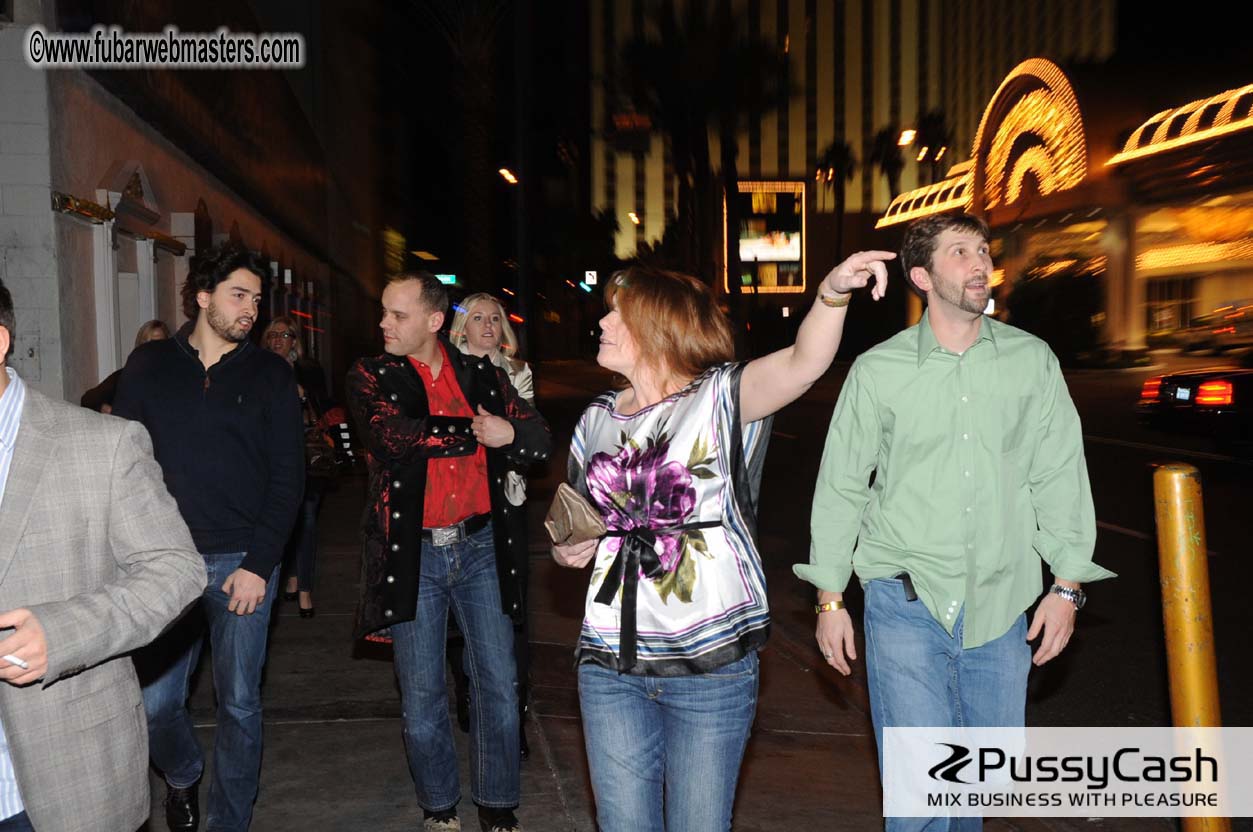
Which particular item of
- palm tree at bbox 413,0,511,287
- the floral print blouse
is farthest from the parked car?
the floral print blouse

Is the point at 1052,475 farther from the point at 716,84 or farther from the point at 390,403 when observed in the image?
the point at 716,84

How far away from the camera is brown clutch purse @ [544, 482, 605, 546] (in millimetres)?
3098

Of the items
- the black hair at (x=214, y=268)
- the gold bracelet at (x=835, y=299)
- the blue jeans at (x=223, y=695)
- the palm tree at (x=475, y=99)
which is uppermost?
the palm tree at (x=475, y=99)

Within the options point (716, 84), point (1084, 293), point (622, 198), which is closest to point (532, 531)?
point (716, 84)

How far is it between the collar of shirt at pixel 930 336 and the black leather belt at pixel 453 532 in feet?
6.04

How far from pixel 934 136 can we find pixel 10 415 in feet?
262

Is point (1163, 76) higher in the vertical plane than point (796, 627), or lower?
higher

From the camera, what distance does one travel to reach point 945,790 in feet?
11.5

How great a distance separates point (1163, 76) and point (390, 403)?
46723 mm

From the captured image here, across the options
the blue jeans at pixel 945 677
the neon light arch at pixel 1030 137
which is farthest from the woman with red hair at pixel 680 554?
the neon light arch at pixel 1030 137

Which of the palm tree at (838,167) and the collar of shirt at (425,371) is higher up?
the palm tree at (838,167)

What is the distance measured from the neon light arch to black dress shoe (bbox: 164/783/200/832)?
44.7 m

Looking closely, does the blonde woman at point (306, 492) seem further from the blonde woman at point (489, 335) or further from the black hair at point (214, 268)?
the black hair at point (214, 268)

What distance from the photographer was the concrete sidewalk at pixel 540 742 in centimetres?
482
